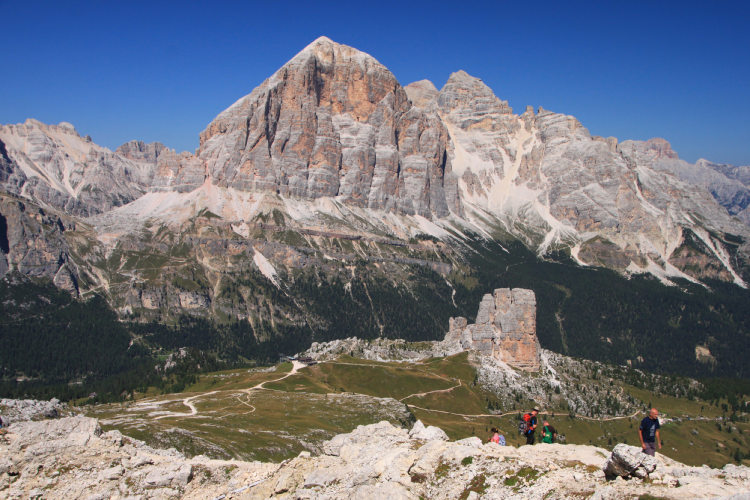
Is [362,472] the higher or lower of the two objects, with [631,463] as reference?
lower

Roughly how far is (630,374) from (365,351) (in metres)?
89.8

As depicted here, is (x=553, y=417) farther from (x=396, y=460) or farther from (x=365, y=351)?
(x=396, y=460)

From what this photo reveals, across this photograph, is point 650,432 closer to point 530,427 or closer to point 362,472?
point 530,427

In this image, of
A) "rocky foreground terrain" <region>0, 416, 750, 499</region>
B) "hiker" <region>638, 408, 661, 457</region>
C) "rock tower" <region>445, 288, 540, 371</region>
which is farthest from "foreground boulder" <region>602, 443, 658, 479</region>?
"rock tower" <region>445, 288, 540, 371</region>

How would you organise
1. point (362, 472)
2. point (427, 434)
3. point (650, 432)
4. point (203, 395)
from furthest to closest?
point (203, 395) < point (427, 434) < point (362, 472) < point (650, 432)

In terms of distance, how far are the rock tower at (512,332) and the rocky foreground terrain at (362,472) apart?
131050mm

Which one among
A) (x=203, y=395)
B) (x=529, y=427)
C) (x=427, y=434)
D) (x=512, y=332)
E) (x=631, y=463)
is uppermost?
(x=631, y=463)

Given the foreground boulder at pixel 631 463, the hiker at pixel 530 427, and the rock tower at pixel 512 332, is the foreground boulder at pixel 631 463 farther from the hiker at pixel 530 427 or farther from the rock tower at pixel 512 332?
the rock tower at pixel 512 332

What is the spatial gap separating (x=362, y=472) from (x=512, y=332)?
145948 mm

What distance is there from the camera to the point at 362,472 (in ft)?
125

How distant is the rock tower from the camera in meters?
176

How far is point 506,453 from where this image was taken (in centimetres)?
3756

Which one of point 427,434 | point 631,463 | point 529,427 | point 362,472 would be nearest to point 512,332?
point 427,434

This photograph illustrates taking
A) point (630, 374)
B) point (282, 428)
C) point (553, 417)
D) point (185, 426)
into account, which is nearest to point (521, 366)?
point (553, 417)
